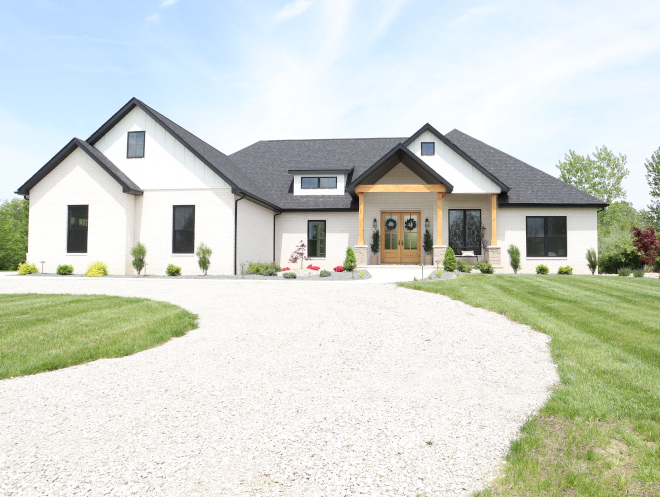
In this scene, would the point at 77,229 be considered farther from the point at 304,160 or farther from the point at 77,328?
the point at 77,328

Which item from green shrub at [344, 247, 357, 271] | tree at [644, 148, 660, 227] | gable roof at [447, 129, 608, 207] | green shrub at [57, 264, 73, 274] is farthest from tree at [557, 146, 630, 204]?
green shrub at [57, 264, 73, 274]

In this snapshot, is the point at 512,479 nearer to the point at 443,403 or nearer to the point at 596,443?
the point at 596,443

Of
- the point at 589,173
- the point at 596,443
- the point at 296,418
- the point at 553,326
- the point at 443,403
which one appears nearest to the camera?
the point at 596,443

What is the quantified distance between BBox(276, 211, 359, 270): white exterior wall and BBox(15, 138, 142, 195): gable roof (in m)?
7.10

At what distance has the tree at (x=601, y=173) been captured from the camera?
3875cm

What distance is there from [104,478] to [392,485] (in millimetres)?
1851

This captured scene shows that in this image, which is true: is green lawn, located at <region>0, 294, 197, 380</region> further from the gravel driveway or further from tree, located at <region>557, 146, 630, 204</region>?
tree, located at <region>557, 146, 630, 204</region>

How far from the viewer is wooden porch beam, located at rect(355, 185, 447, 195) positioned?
1789cm

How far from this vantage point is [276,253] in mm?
20875

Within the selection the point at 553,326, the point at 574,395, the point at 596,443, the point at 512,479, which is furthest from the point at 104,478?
the point at 553,326

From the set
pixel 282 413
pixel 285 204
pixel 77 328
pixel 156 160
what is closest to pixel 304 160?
pixel 285 204

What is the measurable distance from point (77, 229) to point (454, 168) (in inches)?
666

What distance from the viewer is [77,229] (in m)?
16.9

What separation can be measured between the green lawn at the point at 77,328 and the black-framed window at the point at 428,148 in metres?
14.2
